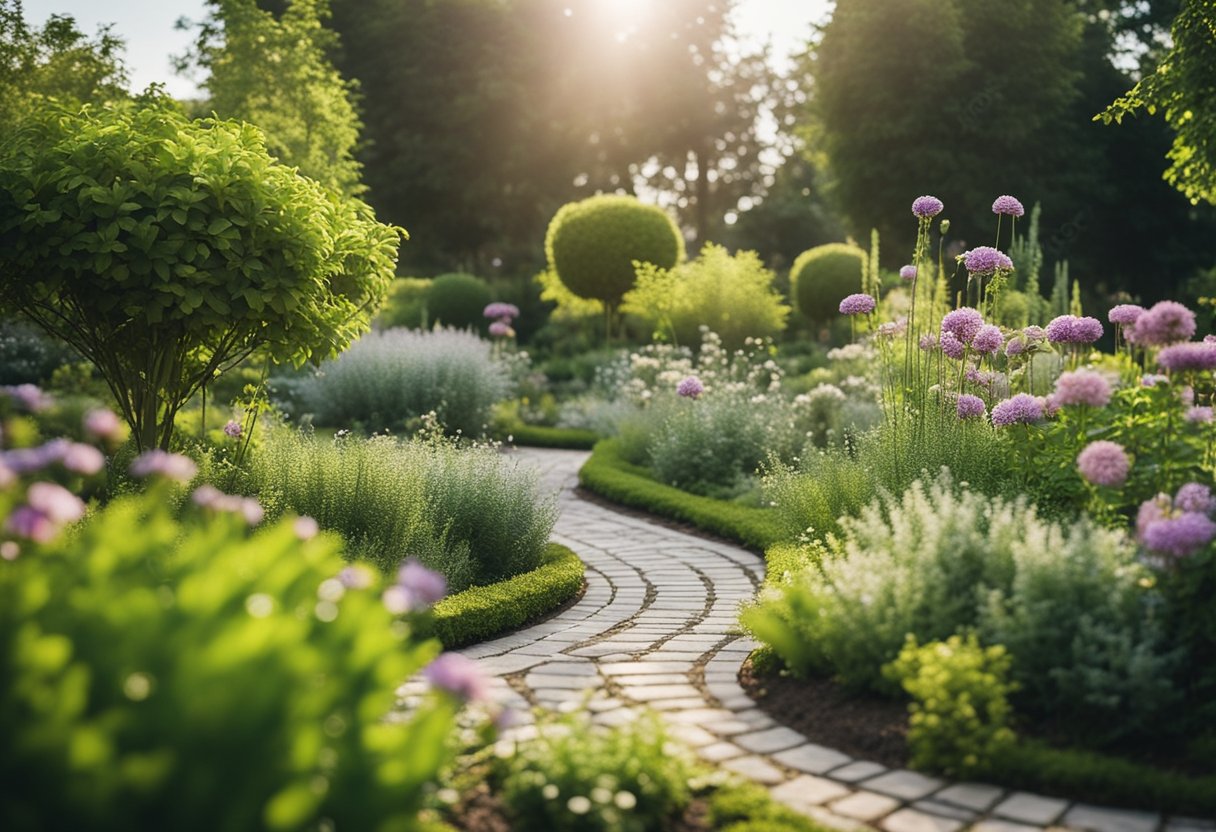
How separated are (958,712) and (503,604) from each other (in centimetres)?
246

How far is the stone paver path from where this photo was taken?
2941 mm

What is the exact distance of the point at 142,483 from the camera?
5.84 meters

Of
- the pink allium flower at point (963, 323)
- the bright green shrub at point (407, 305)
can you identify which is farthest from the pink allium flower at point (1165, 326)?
the bright green shrub at point (407, 305)

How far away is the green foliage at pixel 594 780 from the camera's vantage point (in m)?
2.63

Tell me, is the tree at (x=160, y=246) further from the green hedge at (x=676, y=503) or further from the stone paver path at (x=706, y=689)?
the green hedge at (x=676, y=503)

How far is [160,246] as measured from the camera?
5.41 m

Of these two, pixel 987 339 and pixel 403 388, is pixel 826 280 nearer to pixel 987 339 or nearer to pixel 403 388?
pixel 403 388

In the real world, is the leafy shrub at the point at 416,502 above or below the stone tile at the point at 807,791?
above

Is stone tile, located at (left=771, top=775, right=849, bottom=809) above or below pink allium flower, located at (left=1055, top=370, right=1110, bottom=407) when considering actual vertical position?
below

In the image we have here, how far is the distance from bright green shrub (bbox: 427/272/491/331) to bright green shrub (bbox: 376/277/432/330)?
0.72 ft

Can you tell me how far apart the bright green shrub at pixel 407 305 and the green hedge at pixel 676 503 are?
1090 cm

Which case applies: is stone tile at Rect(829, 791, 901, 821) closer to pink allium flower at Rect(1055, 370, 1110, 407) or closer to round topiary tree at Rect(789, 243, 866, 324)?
pink allium flower at Rect(1055, 370, 1110, 407)

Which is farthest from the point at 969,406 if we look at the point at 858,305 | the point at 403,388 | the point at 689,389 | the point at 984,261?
the point at 403,388

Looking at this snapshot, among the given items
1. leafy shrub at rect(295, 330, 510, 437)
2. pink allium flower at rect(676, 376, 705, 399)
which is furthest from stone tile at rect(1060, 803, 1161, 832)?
leafy shrub at rect(295, 330, 510, 437)
